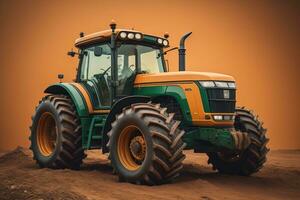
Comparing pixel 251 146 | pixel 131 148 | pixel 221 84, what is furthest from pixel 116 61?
pixel 251 146

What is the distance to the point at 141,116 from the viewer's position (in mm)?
6793

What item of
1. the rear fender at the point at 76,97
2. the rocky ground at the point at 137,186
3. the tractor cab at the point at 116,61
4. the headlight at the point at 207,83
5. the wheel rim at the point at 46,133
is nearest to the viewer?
the rocky ground at the point at 137,186

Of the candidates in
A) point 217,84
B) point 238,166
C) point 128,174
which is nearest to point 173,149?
point 128,174

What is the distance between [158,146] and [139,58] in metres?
2.38

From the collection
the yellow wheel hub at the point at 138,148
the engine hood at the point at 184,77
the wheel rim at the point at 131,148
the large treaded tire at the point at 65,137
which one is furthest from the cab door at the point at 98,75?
the yellow wheel hub at the point at 138,148

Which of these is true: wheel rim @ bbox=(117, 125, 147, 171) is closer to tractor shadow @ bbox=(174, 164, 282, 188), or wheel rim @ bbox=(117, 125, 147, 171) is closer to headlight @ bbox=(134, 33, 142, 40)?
tractor shadow @ bbox=(174, 164, 282, 188)

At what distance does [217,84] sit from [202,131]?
76 cm

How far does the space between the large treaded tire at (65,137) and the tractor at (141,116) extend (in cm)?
2

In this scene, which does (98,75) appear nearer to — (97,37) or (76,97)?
(76,97)

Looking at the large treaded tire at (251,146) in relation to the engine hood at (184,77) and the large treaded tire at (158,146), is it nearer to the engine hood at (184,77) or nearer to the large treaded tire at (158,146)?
the engine hood at (184,77)

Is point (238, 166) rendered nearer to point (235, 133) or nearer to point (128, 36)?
point (235, 133)

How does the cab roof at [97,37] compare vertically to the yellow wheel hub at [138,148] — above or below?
above

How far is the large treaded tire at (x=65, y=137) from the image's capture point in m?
8.41

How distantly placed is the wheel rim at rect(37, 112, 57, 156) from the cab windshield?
198cm
